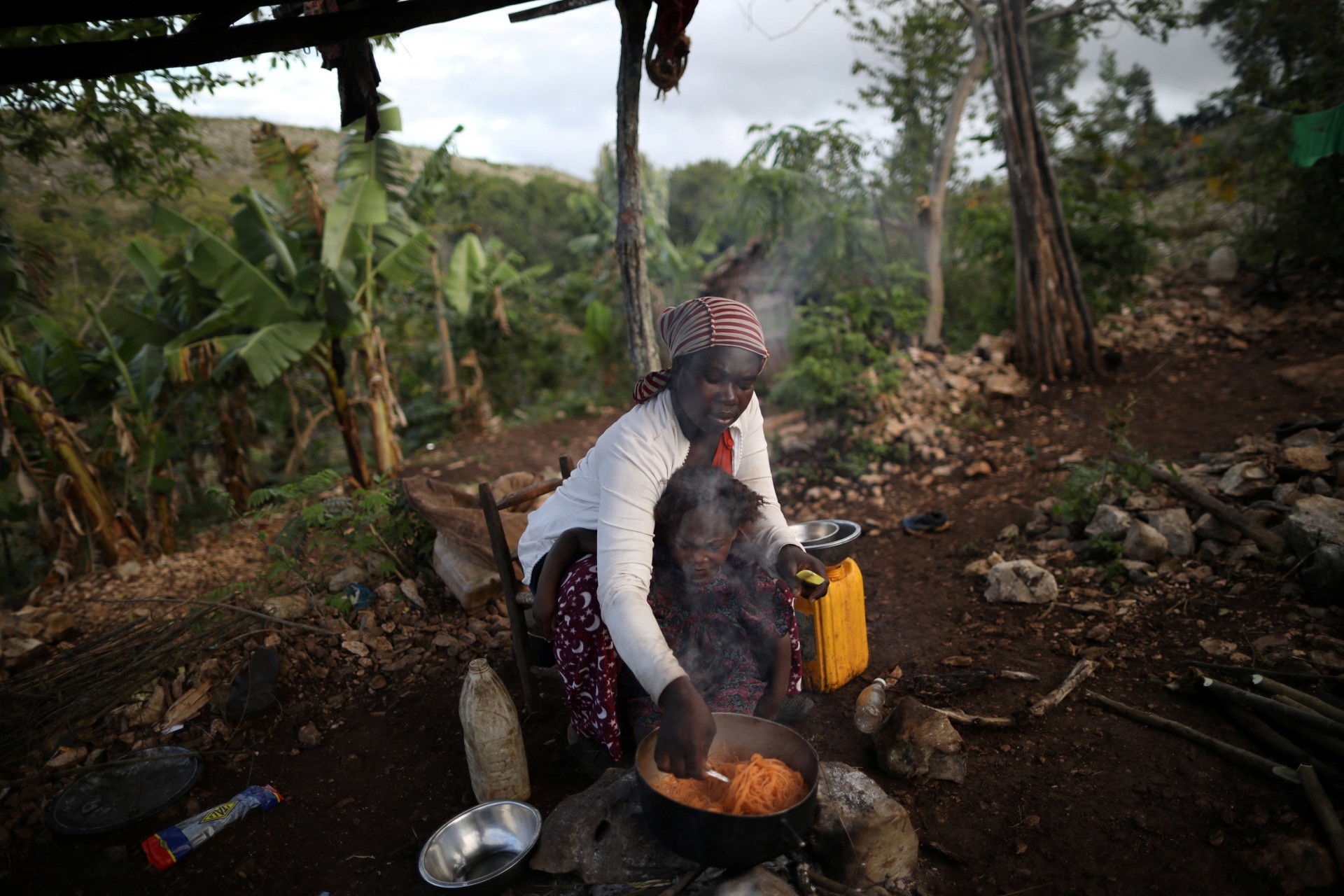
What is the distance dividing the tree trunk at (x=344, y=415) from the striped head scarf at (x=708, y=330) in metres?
5.71

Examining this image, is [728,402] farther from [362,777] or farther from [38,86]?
[38,86]

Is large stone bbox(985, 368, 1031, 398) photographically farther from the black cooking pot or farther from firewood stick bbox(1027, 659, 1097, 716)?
the black cooking pot

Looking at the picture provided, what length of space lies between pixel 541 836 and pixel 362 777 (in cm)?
112

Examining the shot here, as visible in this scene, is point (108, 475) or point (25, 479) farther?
point (108, 475)

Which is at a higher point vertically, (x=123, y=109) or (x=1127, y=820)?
(x=123, y=109)

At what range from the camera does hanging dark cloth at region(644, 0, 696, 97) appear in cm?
347

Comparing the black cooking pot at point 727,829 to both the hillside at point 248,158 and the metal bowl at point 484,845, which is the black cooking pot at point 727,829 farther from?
the hillside at point 248,158

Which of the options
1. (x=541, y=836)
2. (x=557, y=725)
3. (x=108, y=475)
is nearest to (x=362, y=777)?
(x=557, y=725)

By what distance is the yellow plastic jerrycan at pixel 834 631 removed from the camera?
297 cm

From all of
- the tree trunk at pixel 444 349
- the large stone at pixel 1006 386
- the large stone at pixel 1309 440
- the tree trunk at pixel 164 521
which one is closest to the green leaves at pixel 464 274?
the tree trunk at pixel 444 349

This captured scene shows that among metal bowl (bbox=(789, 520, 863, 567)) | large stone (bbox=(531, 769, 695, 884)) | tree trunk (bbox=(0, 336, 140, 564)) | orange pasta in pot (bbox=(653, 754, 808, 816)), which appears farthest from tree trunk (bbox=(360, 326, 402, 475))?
orange pasta in pot (bbox=(653, 754, 808, 816))

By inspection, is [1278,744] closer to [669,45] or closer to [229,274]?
[669,45]

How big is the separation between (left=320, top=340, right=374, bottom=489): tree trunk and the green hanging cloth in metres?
9.90

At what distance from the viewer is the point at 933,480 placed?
6262 mm
